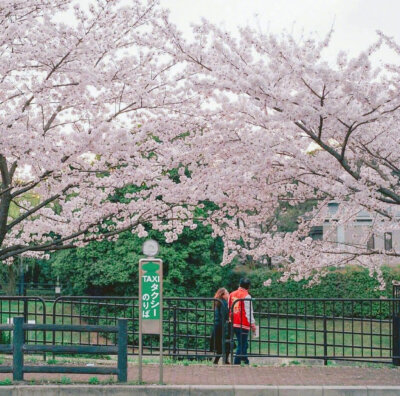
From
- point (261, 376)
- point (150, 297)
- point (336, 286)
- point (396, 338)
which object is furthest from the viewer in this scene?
point (336, 286)

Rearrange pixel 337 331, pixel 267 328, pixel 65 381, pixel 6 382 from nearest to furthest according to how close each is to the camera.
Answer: pixel 6 382 → pixel 65 381 → pixel 337 331 → pixel 267 328

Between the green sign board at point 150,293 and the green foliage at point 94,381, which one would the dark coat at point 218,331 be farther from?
the green foliage at point 94,381

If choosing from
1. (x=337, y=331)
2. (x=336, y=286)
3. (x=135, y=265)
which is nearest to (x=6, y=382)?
(x=337, y=331)

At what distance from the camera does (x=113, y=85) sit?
1386cm

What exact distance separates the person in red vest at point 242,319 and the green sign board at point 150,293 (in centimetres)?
314

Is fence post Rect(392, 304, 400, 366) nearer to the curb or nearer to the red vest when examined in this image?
the red vest

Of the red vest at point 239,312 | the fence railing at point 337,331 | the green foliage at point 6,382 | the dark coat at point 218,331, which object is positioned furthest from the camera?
the dark coat at point 218,331

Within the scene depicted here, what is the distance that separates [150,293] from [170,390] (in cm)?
134

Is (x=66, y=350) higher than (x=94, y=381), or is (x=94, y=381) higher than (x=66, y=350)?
(x=66, y=350)

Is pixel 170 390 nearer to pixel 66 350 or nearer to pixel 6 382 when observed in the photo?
pixel 66 350

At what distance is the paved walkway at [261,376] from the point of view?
10.4 metres

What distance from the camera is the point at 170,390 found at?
9.64m

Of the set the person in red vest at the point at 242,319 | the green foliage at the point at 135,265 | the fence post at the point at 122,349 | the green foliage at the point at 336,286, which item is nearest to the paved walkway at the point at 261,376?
the fence post at the point at 122,349

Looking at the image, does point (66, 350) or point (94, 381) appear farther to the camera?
point (66, 350)
